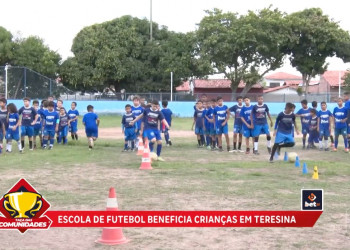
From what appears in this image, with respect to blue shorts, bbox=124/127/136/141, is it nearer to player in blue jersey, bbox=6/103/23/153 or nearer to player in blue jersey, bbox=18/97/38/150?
player in blue jersey, bbox=18/97/38/150

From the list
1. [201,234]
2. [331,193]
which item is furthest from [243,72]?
[201,234]

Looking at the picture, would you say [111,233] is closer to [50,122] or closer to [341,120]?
[50,122]

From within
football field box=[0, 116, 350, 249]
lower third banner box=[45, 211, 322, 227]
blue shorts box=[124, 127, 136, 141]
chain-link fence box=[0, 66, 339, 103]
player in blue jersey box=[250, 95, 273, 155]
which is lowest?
football field box=[0, 116, 350, 249]

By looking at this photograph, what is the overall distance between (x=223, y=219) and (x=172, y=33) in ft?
156

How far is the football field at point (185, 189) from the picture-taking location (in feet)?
20.1

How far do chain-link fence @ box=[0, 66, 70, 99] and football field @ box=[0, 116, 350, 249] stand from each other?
70.4 ft

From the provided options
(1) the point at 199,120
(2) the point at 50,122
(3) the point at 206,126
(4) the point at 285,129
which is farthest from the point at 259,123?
(2) the point at 50,122

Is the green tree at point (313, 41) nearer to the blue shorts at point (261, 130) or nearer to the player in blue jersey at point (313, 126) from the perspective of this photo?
the player in blue jersey at point (313, 126)

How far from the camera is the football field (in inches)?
242

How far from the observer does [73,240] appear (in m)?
6.16

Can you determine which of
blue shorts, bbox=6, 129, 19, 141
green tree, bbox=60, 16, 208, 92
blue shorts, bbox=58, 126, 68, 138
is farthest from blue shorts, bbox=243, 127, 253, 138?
green tree, bbox=60, 16, 208, 92

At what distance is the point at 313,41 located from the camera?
46312 mm

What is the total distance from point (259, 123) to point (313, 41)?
109 feet

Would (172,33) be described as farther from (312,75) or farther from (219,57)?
(312,75)
